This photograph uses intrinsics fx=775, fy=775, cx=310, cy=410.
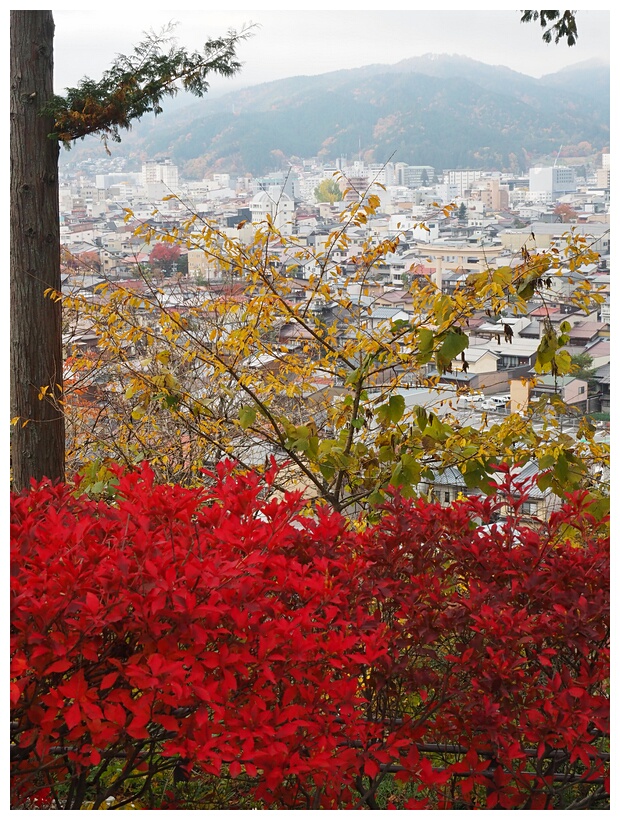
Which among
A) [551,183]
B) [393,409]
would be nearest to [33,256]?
[393,409]

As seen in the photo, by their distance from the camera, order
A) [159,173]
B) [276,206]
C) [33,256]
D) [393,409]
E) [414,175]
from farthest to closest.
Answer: [159,173], [414,175], [276,206], [33,256], [393,409]

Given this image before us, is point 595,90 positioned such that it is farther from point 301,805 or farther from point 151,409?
point 301,805

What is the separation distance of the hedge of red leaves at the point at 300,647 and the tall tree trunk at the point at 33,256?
157 centimetres

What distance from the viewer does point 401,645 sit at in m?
1.72

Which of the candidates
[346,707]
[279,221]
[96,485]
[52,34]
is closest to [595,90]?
[279,221]

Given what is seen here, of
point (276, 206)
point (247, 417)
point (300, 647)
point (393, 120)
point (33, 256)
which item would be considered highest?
point (393, 120)

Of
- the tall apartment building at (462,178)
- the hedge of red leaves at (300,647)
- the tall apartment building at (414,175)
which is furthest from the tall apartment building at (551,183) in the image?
Answer: the hedge of red leaves at (300,647)

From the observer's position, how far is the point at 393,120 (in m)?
5.80

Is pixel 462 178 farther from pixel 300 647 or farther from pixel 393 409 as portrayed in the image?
pixel 300 647

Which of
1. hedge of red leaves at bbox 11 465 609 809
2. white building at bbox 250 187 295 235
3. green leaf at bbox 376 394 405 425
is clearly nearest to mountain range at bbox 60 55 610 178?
white building at bbox 250 187 295 235

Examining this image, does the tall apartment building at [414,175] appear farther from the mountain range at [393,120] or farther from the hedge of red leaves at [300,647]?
the hedge of red leaves at [300,647]

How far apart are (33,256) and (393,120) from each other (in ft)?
11.1

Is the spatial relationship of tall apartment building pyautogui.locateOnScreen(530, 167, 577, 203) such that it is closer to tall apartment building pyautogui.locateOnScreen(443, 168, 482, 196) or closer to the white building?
tall apartment building pyautogui.locateOnScreen(443, 168, 482, 196)

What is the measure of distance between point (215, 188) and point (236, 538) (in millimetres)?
4350
